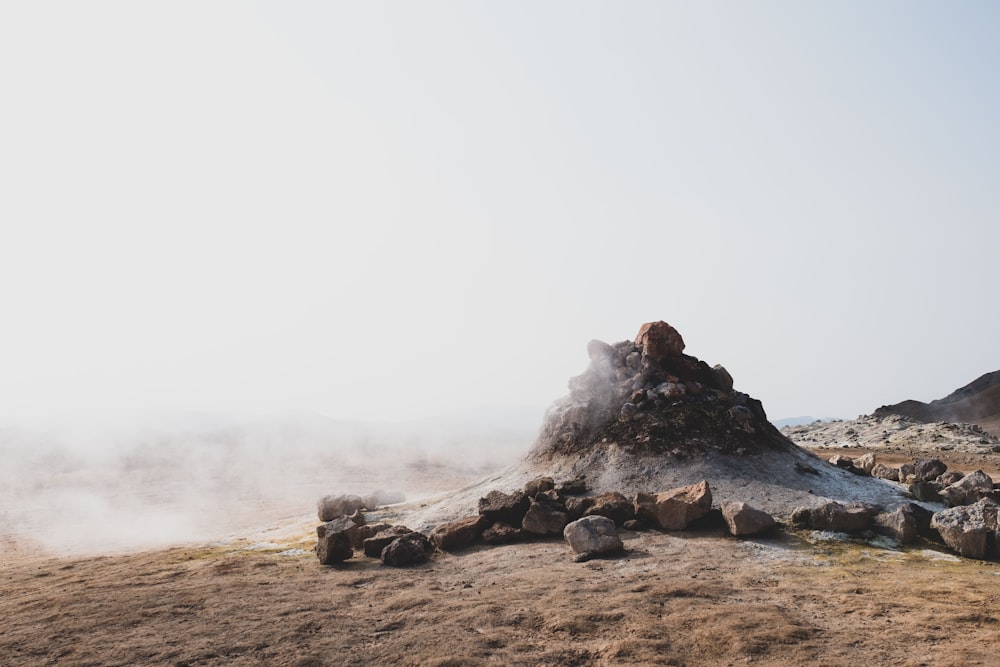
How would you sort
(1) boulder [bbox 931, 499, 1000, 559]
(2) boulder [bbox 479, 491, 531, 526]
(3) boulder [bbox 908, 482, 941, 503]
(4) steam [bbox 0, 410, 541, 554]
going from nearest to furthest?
(1) boulder [bbox 931, 499, 1000, 559] < (2) boulder [bbox 479, 491, 531, 526] < (3) boulder [bbox 908, 482, 941, 503] < (4) steam [bbox 0, 410, 541, 554]

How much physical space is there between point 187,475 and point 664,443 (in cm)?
1830

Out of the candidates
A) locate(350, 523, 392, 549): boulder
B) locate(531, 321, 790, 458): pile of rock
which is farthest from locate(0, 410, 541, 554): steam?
locate(531, 321, 790, 458): pile of rock

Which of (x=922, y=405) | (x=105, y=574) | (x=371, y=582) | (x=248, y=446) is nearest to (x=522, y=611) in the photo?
(x=371, y=582)

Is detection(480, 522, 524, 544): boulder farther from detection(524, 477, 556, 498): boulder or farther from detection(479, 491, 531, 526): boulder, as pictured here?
detection(524, 477, 556, 498): boulder

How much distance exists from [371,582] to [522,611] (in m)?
2.04

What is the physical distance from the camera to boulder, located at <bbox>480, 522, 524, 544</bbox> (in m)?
8.36

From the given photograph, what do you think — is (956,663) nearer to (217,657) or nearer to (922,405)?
(217,657)

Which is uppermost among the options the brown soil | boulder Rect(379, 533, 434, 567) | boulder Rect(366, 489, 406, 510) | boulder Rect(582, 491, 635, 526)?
boulder Rect(582, 491, 635, 526)

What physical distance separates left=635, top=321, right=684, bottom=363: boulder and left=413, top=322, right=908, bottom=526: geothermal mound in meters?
0.02

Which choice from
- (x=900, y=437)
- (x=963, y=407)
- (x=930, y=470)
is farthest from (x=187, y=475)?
(x=963, y=407)

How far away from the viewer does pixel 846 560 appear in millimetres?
6980

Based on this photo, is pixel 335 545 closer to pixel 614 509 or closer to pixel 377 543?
pixel 377 543

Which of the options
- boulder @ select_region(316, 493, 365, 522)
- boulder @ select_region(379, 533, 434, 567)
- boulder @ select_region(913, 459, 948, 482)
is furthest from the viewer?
boulder @ select_region(913, 459, 948, 482)

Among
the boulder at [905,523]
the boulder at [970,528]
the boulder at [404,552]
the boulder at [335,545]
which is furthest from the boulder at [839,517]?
the boulder at [335,545]
